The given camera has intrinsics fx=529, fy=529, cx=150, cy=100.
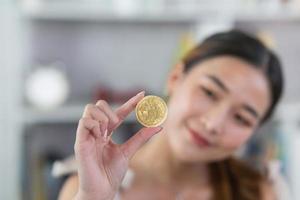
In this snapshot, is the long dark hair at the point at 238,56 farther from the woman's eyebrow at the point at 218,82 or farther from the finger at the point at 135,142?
the finger at the point at 135,142

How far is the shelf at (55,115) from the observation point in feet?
5.57

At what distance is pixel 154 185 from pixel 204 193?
12 centimetres

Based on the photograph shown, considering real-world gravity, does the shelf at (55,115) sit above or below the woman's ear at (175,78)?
below

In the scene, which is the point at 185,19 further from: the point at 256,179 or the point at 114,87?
the point at 256,179

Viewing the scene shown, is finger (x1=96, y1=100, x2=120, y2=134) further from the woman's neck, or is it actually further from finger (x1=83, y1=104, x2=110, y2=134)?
the woman's neck

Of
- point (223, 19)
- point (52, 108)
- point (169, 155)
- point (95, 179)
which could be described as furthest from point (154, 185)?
point (223, 19)

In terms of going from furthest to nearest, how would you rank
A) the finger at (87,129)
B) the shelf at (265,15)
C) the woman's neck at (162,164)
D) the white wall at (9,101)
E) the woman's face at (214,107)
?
the shelf at (265,15) → the white wall at (9,101) → the woman's neck at (162,164) → the woman's face at (214,107) → the finger at (87,129)

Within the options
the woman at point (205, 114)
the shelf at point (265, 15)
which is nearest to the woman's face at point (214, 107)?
the woman at point (205, 114)

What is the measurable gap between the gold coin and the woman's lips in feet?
0.78

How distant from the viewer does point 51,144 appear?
1882mm

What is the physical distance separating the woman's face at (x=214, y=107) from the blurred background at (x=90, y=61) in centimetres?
76

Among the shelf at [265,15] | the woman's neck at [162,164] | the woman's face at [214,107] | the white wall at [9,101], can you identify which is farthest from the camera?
the shelf at [265,15]

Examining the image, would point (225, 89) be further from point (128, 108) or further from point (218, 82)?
point (128, 108)

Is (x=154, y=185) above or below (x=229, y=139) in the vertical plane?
below
